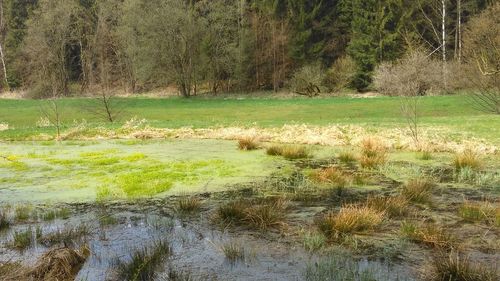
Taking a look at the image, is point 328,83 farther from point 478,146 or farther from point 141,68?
point 478,146

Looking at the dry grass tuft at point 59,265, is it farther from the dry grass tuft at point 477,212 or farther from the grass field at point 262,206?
the dry grass tuft at point 477,212

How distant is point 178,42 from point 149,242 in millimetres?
39649

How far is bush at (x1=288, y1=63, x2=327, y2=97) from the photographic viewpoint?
41.5 meters

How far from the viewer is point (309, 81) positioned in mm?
41562

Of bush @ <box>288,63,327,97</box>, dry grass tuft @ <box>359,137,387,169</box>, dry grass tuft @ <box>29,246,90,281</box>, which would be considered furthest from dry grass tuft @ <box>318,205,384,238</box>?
bush @ <box>288,63,327,97</box>

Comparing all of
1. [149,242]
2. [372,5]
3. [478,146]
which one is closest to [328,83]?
[372,5]

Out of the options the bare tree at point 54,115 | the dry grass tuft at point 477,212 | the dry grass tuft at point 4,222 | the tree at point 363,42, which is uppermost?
the tree at point 363,42

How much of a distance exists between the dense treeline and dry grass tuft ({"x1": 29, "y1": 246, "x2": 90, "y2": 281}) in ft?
→ 116

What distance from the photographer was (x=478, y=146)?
A: 1323 centimetres

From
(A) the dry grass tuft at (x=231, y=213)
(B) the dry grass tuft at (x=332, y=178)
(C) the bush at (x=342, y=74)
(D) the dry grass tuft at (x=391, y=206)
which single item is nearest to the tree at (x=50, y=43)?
(C) the bush at (x=342, y=74)

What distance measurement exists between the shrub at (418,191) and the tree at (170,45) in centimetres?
3692

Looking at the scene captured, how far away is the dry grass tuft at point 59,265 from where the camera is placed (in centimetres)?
508

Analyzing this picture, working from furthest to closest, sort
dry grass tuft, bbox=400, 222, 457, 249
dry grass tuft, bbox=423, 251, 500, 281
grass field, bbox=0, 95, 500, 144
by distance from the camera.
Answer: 1. grass field, bbox=0, 95, 500, 144
2. dry grass tuft, bbox=400, 222, 457, 249
3. dry grass tuft, bbox=423, 251, 500, 281

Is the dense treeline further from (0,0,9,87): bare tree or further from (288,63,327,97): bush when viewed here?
(0,0,9,87): bare tree
